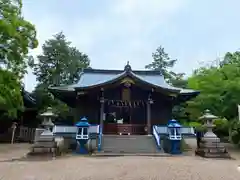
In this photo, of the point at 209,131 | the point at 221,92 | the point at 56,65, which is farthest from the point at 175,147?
the point at 56,65

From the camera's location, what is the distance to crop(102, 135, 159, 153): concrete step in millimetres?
14531

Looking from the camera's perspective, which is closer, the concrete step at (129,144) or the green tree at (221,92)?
the concrete step at (129,144)

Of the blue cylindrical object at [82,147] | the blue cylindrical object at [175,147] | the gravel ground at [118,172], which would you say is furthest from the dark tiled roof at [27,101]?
the gravel ground at [118,172]

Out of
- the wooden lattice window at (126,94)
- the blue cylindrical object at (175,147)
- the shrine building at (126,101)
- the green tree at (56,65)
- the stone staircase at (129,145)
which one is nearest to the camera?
the stone staircase at (129,145)

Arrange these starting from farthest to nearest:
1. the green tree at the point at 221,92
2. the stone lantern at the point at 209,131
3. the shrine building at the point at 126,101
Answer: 1. the shrine building at the point at 126,101
2. the green tree at the point at 221,92
3. the stone lantern at the point at 209,131

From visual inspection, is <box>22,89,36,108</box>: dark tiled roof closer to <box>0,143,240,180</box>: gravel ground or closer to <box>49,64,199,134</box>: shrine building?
<box>49,64,199,134</box>: shrine building

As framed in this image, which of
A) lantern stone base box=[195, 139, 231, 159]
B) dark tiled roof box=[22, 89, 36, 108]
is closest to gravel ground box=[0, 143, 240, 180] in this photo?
lantern stone base box=[195, 139, 231, 159]

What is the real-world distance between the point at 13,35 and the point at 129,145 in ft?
29.1

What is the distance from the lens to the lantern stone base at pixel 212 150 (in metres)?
13.2

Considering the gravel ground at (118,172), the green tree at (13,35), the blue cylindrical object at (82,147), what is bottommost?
the gravel ground at (118,172)

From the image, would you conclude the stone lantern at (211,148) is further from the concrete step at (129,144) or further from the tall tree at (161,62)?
the tall tree at (161,62)

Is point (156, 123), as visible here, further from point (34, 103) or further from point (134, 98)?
point (34, 103)

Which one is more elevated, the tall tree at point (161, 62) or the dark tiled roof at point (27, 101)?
the tall tree at point (161, 62)

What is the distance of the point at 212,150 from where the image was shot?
13.4m
